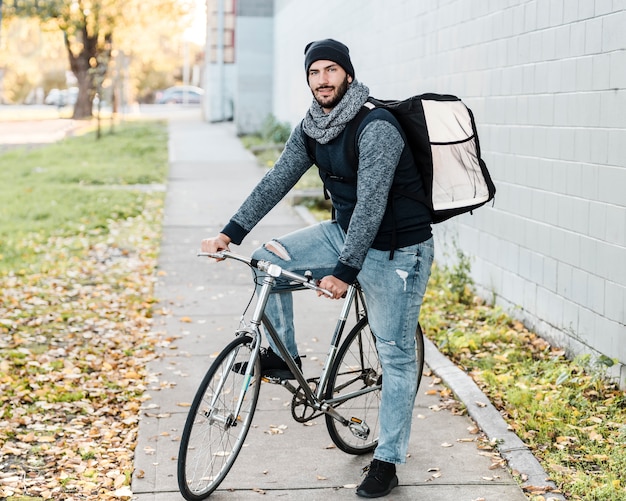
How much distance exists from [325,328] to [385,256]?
3375 mm

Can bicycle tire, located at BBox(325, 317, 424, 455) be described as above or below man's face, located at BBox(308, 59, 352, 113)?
below

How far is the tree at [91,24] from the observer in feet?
123

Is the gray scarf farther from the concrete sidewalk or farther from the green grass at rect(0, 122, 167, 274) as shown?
the green grass at rect(0, 122, 167, 274)

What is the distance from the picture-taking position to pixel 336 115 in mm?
4180

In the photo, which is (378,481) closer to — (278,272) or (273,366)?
(273,366)

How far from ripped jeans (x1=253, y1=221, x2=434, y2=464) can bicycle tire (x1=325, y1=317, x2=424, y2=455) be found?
30cm

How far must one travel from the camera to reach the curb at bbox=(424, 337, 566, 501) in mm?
4680

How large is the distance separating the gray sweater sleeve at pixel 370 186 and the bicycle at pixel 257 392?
0.20 metres

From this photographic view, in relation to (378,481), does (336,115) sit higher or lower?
higher

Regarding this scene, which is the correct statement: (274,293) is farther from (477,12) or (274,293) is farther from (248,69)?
(248,69)

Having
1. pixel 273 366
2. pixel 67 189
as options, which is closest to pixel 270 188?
pixel 273 366

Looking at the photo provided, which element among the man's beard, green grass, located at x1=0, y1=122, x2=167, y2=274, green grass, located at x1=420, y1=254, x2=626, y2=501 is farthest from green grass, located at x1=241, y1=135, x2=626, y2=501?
green grass, located at x1=0, y1=122, x2=167, y2=274

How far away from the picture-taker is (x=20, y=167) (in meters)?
21.1

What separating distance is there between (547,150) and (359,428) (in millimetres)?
2783
